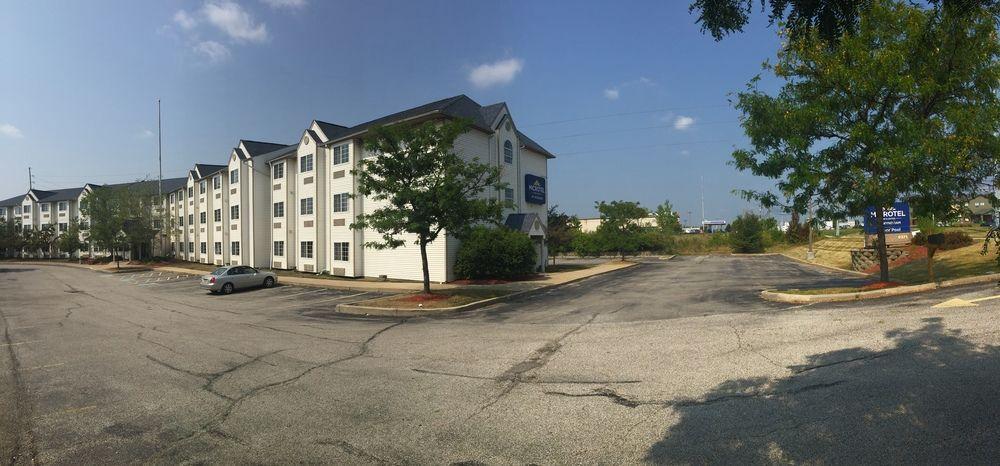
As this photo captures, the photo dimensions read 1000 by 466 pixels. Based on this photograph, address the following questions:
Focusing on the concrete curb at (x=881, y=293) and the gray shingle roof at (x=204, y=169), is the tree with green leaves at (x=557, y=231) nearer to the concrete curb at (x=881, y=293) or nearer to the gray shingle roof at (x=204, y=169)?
the concrete curb at (x=881, y=293)

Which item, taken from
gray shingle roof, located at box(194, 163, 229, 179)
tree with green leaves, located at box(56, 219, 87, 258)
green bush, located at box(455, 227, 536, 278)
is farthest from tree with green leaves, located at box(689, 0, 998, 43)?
tree with green leaves, located at box(56, 219, 87, 258)

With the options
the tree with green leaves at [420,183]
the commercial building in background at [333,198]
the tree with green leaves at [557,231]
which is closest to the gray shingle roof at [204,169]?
the commercial building in background at [333,198]

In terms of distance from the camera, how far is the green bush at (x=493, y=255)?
24.0 metres

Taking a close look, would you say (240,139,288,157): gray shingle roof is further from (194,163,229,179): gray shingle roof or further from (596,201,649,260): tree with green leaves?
(596,201,649,260): tree with green leaves

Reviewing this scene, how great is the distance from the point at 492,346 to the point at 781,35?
1245 cm

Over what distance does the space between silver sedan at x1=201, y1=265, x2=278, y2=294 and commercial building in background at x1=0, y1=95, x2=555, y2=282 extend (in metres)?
4.96

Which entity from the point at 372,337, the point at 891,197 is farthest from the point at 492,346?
the point at 891,197

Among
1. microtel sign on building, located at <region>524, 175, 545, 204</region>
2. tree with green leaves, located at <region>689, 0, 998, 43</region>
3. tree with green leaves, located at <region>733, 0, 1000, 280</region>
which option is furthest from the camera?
microtel sign on building, located at <region>524, 175, 545, 204</region>

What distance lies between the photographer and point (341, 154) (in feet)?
100

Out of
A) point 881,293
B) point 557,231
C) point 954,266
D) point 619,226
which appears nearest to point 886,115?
point 881,293

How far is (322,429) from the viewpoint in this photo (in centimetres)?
511

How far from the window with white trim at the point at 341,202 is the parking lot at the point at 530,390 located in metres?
18.4

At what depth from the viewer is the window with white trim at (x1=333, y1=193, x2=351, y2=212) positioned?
98.3 ft

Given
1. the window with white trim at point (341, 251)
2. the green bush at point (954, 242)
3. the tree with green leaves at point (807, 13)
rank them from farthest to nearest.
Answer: the window with white trim at point (341, 251) < the green bush at point (954, 242) < the tree with green leaves at point (807, 13)
